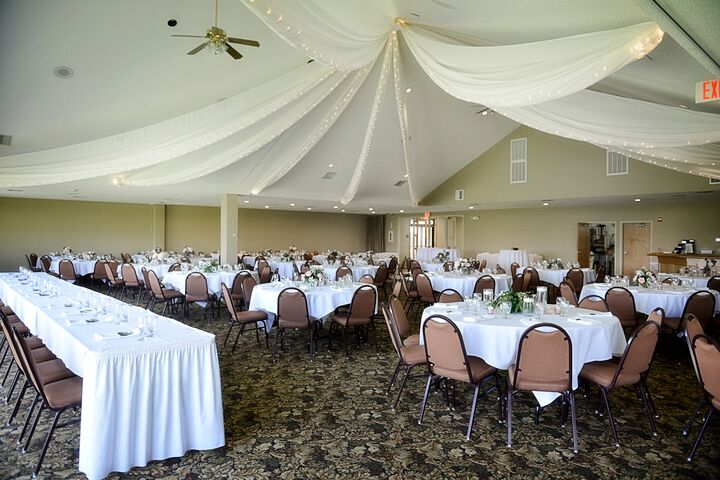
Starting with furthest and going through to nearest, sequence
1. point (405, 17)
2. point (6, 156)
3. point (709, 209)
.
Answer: point (709, 209)
point (6, 156)
point (405, 17)

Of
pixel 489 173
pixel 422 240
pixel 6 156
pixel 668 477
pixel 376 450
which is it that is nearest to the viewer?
pixel 668 477

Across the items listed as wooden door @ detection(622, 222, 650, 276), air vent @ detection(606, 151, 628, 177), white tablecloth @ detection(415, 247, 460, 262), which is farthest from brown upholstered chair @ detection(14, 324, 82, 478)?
wooden door @ detection(622, 222, 650, 276)

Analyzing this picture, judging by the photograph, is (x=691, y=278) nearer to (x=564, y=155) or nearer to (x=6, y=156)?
(x=564, y=155)

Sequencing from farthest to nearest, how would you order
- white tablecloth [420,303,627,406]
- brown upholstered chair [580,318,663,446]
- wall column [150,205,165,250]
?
wall column [150,205,165,250]
white tablecloth [420,303,627,406]
brown upholstered chair [580,318,663,446]

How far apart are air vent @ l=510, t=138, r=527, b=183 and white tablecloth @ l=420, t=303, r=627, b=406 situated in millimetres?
11800

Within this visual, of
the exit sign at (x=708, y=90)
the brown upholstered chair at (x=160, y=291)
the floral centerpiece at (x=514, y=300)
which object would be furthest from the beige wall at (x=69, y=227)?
the exit sign at (x=708, y=90)

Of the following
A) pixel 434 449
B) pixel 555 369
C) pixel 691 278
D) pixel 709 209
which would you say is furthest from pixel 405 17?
pixel 709 209

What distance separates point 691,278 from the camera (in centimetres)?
926

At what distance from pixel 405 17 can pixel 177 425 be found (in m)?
5.60

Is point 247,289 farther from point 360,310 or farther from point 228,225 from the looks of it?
point 228,225

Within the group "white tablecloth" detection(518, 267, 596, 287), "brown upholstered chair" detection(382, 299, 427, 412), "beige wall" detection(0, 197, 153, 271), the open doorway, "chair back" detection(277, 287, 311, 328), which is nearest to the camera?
"brown upholstered chair" detection(382, 299, 427, 412)

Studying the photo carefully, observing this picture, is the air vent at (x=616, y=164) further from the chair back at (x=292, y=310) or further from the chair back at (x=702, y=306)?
the chair back at (x=292, y=310)

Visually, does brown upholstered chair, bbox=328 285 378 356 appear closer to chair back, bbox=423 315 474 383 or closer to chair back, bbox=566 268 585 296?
chair back, bbox=423 315 474 383

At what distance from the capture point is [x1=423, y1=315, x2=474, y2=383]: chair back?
390 centimetres
